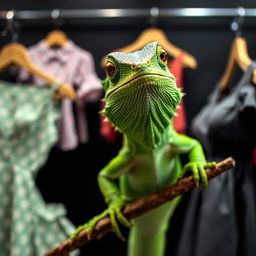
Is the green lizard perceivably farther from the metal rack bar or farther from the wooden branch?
the metal rack bar

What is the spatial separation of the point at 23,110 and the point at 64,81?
0.58ft

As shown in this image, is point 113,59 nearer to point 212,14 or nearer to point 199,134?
point 199,134

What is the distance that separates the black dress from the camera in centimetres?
64

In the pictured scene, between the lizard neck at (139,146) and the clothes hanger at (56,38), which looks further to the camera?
the clothes hanger at (56,38)

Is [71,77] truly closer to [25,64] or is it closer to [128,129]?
[25,64]

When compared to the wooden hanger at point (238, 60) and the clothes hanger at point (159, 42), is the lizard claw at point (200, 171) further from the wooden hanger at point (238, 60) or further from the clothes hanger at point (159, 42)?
the clothes hanger at point (159, 42)

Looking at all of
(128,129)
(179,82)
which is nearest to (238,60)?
(179,82)

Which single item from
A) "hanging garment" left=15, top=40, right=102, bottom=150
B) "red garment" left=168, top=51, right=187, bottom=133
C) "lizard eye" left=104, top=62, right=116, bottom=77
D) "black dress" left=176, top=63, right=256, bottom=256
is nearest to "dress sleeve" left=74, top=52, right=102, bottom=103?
"hanging garment" left=15, top=40, right=102, bottom=150

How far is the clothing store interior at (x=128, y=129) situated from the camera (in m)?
0.44

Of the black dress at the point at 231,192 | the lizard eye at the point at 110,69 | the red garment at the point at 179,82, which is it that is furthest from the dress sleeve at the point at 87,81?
the lizard eye at the point at 110,69

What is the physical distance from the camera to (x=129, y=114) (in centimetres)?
37

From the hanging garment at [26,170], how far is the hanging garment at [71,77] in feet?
0.18

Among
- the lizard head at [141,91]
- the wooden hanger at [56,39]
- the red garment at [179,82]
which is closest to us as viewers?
the lizard head at [141,91]

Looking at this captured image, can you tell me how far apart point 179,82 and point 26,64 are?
504 millimetres
